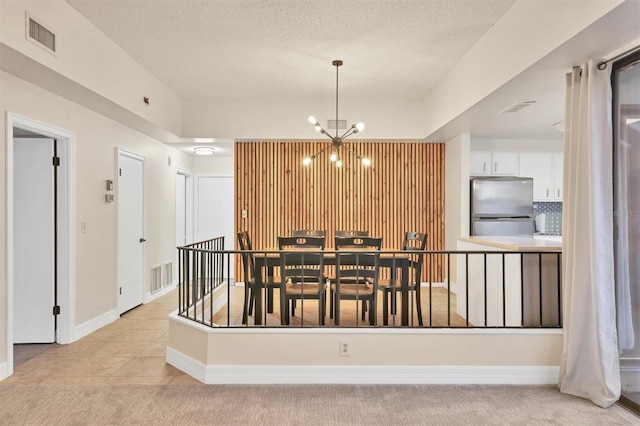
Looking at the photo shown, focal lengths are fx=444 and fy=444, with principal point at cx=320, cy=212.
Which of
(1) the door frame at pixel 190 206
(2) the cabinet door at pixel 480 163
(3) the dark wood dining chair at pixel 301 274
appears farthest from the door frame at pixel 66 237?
(2) the cabinet door at pixel 480 163

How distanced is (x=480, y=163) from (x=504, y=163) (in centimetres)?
40

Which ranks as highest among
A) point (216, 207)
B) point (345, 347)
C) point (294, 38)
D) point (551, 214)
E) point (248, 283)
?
point (294, 38)

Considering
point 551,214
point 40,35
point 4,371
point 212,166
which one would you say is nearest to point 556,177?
point 551,214

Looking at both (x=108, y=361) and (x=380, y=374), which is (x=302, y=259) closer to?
(x=380, y=374)

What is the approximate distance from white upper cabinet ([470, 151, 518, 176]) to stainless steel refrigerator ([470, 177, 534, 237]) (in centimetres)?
33

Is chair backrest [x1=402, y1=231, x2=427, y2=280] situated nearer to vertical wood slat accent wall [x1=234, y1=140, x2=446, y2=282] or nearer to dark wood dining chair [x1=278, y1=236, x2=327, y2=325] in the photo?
dark wood dining chair [x1=278, y1=236, x2=327, y2=325]

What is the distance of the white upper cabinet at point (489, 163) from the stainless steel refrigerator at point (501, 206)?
33 cm

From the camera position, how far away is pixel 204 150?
294 inches

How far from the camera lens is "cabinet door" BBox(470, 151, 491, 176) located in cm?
688

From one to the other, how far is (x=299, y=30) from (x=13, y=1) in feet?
7.09

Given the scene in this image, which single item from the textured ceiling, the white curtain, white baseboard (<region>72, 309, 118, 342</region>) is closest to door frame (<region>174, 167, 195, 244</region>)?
the textured ceiling

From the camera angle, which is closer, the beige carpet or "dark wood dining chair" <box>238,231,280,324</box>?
the beige carpet

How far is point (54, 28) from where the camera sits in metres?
3.39

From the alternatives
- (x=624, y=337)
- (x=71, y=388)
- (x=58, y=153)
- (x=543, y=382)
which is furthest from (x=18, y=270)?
(x=624, y=337)
